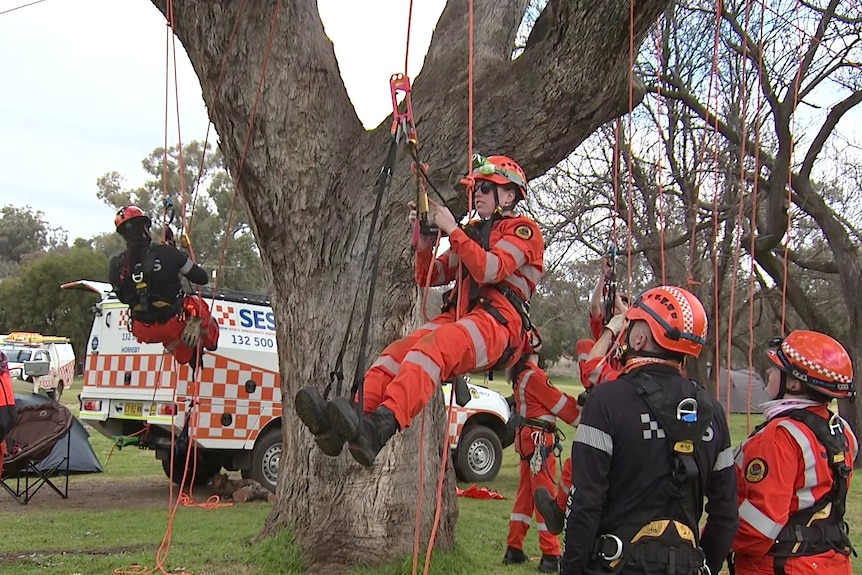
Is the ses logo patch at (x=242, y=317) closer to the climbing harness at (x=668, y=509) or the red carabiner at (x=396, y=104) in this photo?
the red carabiner at (x=396, y=104)

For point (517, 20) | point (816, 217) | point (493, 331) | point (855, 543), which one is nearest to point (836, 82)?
point (816, 217)

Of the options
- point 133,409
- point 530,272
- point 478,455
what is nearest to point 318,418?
point 530,272

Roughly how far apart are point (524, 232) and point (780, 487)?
1836mm

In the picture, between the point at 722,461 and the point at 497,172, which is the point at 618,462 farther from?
the point at 497,172

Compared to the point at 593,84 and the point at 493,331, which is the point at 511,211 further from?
the point at 593,84

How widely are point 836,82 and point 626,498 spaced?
43.7ft

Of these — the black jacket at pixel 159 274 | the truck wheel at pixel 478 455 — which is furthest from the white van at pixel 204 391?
the truck wheel at pixel 478 455

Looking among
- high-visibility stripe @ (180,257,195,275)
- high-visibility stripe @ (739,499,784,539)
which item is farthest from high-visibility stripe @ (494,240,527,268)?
high-visibility stripe @ (180,257,195,275)

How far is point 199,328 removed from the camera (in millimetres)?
7680

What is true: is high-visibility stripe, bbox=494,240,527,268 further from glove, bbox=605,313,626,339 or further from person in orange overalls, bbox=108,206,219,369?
person in orange overalls, bbox=108,206,219,369

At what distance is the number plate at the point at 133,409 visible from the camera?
948 cm

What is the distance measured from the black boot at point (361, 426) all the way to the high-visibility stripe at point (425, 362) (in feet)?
0.91

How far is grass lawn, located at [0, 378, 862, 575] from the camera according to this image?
561 cm

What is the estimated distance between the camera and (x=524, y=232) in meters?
4.29
